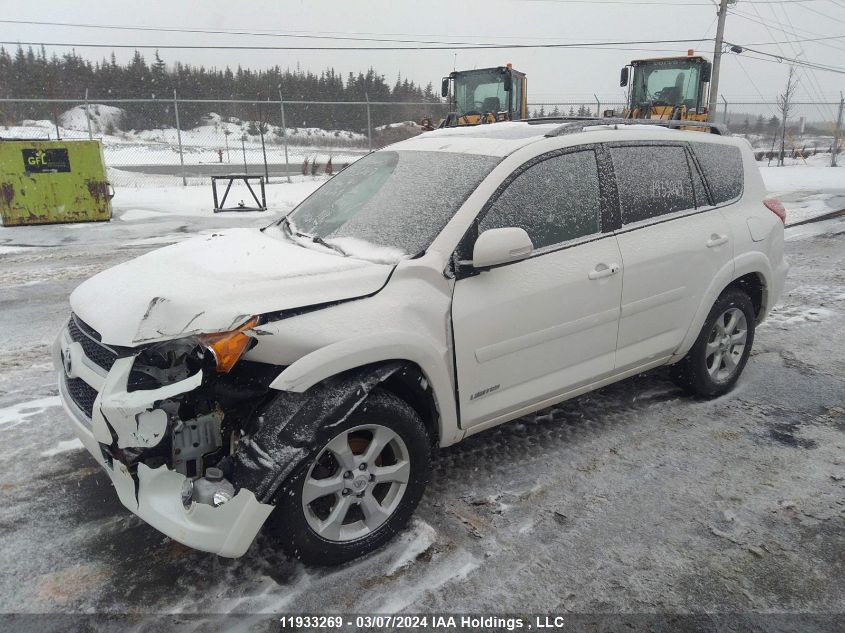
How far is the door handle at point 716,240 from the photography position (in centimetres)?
381

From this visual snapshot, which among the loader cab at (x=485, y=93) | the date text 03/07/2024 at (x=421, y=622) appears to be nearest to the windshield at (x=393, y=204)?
the date text 03/07/2024 at (x=421, y=622)

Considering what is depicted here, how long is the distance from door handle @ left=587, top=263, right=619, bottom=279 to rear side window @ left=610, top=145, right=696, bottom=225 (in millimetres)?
331

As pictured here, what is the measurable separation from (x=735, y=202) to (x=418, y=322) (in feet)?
8.77

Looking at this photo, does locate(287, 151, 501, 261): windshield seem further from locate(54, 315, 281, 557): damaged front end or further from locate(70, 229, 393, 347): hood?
locate(54, 315, 281, 557): damaged front end

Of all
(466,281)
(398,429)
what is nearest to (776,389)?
(466,281)

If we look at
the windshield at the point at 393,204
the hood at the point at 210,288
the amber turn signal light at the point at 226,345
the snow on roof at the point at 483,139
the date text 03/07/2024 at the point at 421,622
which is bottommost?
the date text 03/07/2024 at the point at 421,622

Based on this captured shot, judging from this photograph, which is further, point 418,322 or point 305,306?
point 418,322

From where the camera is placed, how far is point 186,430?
7.59 ft

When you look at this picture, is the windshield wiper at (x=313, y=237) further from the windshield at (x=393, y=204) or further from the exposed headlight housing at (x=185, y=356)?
the exposed headlight housing at (x=185, y=356)

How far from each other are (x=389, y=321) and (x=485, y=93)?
1547 cm

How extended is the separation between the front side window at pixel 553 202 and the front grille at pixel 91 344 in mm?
1714

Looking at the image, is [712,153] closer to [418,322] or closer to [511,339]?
[511,339]

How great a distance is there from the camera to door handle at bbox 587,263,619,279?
324 cm

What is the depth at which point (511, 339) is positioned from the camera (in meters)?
2.96
